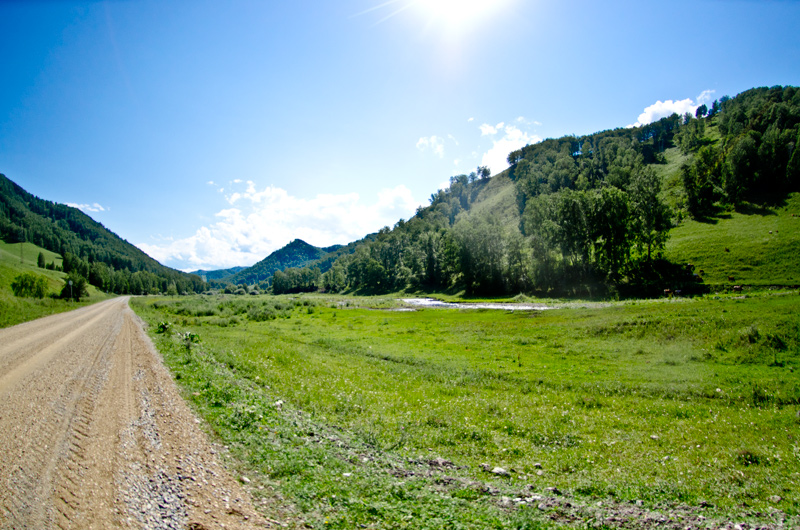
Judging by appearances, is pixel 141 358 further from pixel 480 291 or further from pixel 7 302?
pixel 480 291

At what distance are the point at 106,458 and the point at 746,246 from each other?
11270 centimetres

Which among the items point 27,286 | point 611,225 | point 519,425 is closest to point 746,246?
point 611,225

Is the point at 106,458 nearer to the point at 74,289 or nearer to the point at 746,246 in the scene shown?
the point at 746,246

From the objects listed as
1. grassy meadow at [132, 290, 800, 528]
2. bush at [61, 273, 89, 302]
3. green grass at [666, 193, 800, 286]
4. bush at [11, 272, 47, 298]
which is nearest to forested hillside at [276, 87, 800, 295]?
green grass at [666, 193, 800, 286]

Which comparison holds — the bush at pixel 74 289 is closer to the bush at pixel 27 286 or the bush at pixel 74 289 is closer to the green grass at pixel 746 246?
the bush at pixel 27 286

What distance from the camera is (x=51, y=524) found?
652cm

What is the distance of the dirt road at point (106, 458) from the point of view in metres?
6.95

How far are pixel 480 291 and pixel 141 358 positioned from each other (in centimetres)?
9541

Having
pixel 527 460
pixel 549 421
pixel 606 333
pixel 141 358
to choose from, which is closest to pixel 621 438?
pixel 549 421

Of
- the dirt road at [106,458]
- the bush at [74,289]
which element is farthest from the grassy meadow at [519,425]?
the bush at [74,289]

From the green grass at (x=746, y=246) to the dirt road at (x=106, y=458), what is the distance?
9069 cm

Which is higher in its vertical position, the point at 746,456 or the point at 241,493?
the point at 241,493

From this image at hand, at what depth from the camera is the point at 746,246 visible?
7631cm

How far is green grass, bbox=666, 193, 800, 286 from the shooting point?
217 ft
